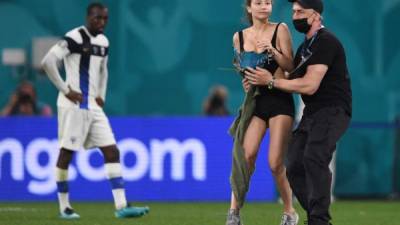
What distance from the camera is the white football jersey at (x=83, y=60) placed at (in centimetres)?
1389

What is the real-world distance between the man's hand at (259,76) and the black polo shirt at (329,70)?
1.03ft

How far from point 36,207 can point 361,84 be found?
7.21m

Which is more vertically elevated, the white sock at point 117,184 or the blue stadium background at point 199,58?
the blue stadium background at point 199,58

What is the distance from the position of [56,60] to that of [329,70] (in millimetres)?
4450

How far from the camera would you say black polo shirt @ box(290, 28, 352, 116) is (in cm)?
1031

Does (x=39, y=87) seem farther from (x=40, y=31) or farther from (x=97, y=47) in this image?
(x=97, y=47)

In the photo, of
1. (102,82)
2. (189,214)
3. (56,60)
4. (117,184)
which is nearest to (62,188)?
(117,184)

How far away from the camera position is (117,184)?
544 inches

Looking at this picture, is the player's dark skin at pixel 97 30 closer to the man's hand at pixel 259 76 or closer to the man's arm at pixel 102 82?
the man's arm at pixel 102 82

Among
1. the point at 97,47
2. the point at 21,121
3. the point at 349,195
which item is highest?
the point at 97,47

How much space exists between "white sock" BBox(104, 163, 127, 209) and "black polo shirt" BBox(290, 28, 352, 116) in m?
3.80

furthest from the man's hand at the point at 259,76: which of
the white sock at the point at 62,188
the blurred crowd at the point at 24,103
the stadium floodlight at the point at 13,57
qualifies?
the stadium floodlight at the point at 13,57

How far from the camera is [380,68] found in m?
21.3

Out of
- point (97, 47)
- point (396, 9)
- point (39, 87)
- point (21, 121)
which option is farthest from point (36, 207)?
point (396, 9)
